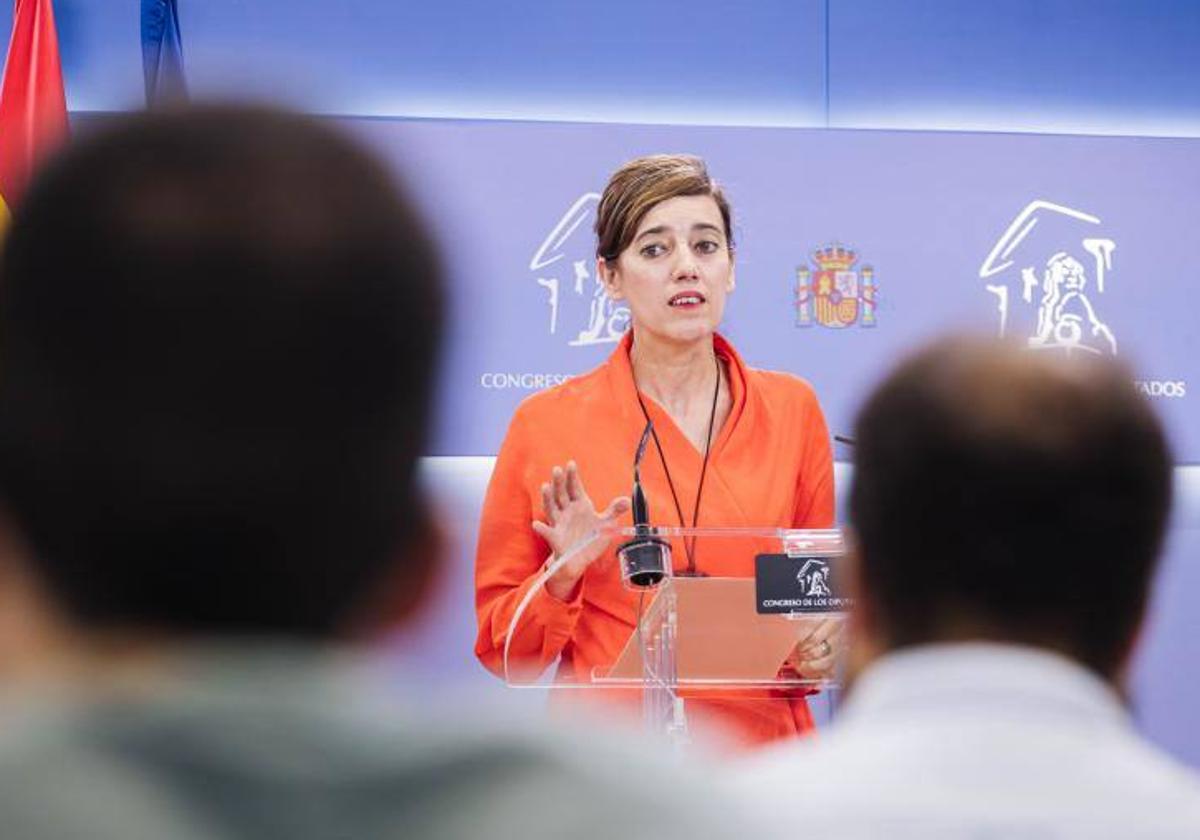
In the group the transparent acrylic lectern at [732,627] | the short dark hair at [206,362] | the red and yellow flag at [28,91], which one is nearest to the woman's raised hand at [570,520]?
the transparent acrylic lectern at [732,627]

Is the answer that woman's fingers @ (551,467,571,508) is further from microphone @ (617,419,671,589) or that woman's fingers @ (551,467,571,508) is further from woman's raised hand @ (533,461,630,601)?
microphone @ (617,419,671,589)

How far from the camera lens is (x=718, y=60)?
5875 mm

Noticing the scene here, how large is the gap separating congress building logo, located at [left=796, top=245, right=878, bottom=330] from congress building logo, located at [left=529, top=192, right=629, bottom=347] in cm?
54

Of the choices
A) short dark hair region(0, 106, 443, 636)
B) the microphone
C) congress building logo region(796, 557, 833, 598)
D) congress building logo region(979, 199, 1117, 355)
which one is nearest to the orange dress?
the microphone

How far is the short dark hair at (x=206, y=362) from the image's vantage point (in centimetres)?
78

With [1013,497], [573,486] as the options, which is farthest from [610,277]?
[1013,497]

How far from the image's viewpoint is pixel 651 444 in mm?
3914

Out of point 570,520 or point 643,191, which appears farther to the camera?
point 643,191

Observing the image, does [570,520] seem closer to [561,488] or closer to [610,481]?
[561,488]

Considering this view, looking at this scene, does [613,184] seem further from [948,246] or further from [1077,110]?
[1077,110]

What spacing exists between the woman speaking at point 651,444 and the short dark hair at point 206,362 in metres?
2.49

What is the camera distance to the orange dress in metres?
3.43

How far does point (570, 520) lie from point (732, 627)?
1.37 ft

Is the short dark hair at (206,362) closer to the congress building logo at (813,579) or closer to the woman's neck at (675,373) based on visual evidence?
the congress building logo at (813,579)
